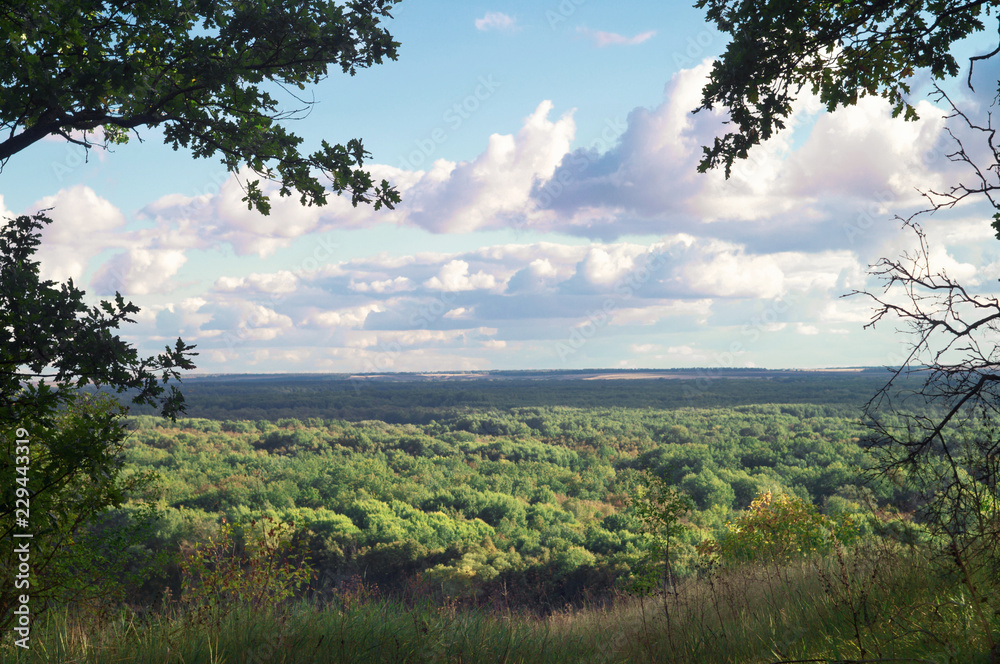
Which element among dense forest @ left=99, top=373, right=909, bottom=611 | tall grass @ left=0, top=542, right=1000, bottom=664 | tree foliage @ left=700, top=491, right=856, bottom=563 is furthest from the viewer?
dense forest @ left=99, top=373, right=909, bottom=611

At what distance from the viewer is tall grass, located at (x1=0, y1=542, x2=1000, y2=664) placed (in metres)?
4.71

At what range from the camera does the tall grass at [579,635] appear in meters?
4.71

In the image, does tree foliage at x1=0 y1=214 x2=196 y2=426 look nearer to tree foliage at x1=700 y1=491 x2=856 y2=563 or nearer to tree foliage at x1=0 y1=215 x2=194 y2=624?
tree foliage at x1=0 y1=215 x2=194 y2=624

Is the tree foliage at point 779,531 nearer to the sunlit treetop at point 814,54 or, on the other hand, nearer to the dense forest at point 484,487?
the dense forest at point 484,487

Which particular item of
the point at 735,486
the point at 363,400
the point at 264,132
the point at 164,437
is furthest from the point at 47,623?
the point at 363,400

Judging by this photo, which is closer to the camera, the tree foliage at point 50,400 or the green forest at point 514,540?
the tree foliage at point 50,400

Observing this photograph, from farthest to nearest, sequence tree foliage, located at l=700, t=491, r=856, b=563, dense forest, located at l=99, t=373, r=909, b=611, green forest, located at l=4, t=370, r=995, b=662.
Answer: dense forest, located at l=99, t=373, r=909, b=611, tree foliage, located at l=700, t=491, r=856, b=563, green forest, located at l=4, t=370, r=995, b=662

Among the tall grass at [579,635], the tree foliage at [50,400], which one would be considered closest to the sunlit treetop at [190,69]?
the tree foliage at [50,400]

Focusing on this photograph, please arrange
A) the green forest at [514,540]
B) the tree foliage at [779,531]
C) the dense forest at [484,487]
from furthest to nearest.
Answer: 1. the dense forest at [484,487]
2. the tree foliage at [779,531]
3. the green forest at [514,540]

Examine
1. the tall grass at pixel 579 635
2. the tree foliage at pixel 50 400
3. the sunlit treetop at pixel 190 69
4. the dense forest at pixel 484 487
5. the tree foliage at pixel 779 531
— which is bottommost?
the dense forest at pixel 484 487

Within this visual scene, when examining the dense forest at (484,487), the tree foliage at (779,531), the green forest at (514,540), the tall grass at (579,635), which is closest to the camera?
the tall grass at (579,635)

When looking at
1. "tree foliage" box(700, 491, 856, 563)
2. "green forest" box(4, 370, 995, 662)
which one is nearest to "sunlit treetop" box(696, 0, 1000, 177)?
"green forest" box(4, 370, 995, 662)

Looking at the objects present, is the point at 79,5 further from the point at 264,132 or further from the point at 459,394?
the point at 459,394

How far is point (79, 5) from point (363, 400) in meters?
116
